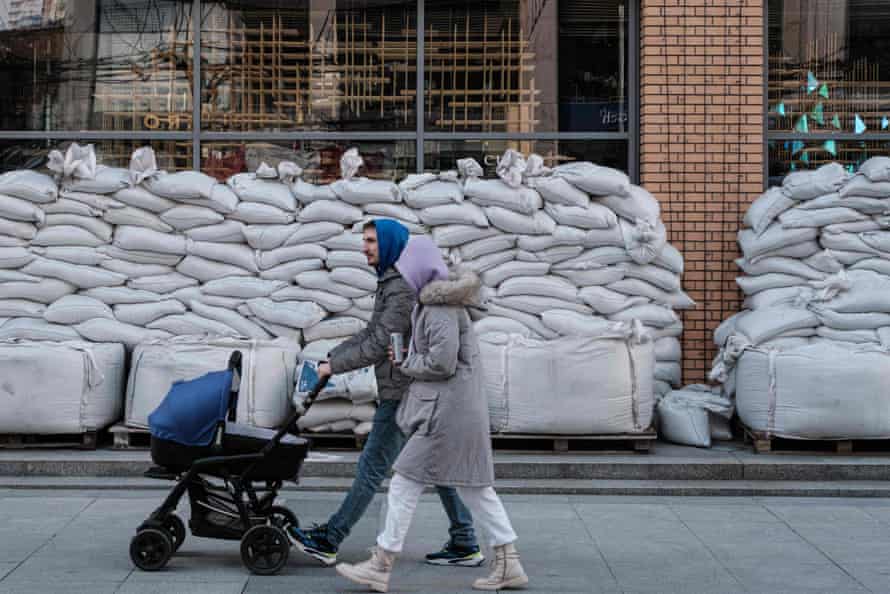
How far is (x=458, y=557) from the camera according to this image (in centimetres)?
731

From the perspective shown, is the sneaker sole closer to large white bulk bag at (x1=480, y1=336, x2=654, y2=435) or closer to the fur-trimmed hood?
the fur-trimmed hood

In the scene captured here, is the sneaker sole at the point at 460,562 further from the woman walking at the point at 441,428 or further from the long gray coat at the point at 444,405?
the long gray coat at the point at 444,405

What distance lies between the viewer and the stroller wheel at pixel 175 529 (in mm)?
7145

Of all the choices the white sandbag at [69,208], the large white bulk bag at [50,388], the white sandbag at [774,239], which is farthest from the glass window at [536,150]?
the large white bulk bag at [50,388]

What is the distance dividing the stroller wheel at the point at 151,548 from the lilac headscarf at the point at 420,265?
Result: 1.82 metres

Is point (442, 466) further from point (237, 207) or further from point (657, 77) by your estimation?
point (657, 77)

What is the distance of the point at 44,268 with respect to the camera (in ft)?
32.8

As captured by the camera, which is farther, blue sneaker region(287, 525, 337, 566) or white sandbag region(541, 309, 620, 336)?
A: white sandbag region(541, 309, 620, 336)

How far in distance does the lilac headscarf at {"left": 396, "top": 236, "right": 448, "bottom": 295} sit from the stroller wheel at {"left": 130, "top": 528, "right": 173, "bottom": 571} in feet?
5.98

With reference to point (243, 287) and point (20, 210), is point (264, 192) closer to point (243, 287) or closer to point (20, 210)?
point (243, 287)

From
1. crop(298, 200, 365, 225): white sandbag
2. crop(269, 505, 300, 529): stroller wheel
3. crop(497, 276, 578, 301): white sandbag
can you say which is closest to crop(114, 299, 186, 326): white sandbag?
crop(298, 200, 365, 225): white sandbag

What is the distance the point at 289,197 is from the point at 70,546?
11.2ft

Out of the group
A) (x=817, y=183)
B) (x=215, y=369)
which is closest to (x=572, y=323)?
(x=817, y=183)

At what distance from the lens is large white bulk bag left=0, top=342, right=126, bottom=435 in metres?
9.38
